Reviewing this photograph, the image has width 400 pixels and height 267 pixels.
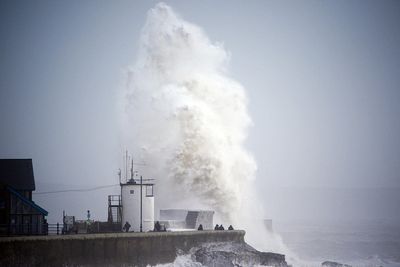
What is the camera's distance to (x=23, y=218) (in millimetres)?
32594

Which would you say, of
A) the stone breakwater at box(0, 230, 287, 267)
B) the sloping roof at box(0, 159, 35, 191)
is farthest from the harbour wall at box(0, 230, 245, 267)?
the sloping roof at box(0, 159, 35, 191)

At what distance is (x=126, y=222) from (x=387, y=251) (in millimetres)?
37136

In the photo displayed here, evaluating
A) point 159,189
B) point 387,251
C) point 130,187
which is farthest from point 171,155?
point 387,251

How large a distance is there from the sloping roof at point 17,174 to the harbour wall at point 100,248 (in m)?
6.79

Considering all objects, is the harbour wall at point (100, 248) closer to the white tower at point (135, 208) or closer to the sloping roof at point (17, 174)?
the white tower at point (135, 208)

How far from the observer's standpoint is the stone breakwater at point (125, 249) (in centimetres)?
2892

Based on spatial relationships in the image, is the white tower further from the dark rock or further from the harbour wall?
the dark rock

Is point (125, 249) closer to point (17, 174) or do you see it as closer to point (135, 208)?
point (135, 208)

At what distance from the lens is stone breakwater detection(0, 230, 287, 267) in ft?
94.9

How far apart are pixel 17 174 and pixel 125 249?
27.8 ft

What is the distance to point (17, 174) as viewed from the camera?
120 ft

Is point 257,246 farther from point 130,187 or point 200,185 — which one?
point 130,187

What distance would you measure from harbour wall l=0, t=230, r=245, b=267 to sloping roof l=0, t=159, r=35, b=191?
679 centimetres

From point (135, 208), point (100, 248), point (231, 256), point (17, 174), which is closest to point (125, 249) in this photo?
point (100, 248)
